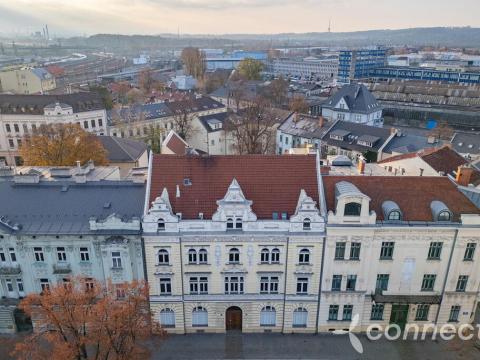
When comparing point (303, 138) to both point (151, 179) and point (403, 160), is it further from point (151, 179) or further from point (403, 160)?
point (151, 179)

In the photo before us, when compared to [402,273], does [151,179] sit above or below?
above

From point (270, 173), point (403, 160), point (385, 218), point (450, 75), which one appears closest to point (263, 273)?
point (270, 173)

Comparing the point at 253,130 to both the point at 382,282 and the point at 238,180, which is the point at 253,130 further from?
the point at 382,282

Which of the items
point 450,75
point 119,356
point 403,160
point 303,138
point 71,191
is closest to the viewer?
point 119,356

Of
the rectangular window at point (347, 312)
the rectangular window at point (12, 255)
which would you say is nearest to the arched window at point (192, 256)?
the rectangular window at point (347, 312)

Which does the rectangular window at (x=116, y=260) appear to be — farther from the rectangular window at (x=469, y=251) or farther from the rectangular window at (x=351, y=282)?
the rectangular window at (x=469, y=251)

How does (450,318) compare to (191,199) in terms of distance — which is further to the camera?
(450,318)
